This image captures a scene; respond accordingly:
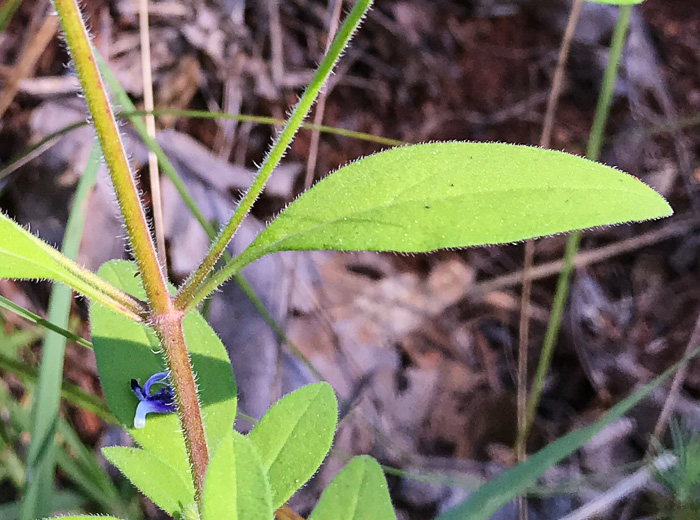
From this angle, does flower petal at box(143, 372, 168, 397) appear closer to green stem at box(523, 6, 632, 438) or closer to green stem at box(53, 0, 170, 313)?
green stem at box(53, 0, 170, 313)

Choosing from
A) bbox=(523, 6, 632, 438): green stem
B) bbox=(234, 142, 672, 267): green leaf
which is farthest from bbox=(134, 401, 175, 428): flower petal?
bbox=(523, 6, 632, 438): green stem

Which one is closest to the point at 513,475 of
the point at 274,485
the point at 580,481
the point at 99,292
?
the point at 274,485

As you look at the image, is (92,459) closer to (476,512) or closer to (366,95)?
(476,512)

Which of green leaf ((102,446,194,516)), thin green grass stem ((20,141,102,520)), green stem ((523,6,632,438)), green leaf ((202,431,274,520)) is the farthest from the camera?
green stem ((523,6,632,438))

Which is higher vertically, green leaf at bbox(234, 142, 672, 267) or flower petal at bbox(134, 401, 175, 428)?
green leaf at bbox(234, 142, 672, 267)

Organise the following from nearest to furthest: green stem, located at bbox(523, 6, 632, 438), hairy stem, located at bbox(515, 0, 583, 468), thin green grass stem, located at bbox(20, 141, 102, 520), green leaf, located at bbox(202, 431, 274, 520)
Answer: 1. green leaf, located at bbox(202, 431, 274, 520)
2. thin green grass stem, located at bbox(20, 141, 102, 520)
3. green stem, located at bbox(523, 6, 632, 438)
4. hairy stem, located at bbox(515, 0, 583, 468)

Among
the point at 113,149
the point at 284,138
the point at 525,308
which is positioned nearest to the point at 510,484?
the point at 284,138

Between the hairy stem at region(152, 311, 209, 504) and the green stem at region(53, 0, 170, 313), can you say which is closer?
the green stem at region(53, 0, 170, 313)
